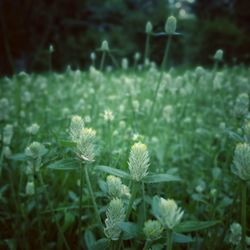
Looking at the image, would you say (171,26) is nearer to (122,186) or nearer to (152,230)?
(122,186)

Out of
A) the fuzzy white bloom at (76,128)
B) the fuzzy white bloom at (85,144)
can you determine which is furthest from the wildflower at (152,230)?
the fuzzy white bloom at (76,128)

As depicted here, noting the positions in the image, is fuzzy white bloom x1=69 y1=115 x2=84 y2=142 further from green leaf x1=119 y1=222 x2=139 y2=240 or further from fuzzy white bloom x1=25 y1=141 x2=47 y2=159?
green leaf x1=119 y1=222 x2=139 y2=240

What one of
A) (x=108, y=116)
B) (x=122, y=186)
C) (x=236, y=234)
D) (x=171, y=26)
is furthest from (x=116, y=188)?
(x=108, y=116)

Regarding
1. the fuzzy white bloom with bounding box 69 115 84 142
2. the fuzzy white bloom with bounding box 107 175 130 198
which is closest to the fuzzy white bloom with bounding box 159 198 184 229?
the fuzzy white bloom with bounding box 107 175 130 198

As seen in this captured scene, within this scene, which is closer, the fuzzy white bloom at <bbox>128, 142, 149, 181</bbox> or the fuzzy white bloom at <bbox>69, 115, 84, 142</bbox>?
the fuzzy white bloom at <bbox>128, 142, 149, 181</bbox>

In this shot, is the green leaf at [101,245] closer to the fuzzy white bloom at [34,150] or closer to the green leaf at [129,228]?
the green leaf at [129,228]
